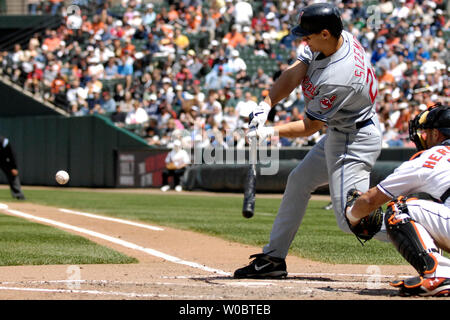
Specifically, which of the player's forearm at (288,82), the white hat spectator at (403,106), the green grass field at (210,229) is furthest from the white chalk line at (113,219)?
the white hat spectator at (403,106)

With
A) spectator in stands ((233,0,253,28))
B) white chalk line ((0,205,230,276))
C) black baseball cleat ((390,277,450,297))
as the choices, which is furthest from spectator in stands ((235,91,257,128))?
black baseball cleat ((390,277,450,297))

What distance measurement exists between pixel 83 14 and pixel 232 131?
36.7 feet

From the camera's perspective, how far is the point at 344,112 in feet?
18.4

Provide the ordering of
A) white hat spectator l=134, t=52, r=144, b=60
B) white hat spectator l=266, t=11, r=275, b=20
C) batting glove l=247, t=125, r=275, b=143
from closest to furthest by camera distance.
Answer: batting glove l=247, t=125, r=275, b=143
white hat spectator l=266, t=11, r=275, b=20
white hat spectator l=134, t=52, r=144, b=60

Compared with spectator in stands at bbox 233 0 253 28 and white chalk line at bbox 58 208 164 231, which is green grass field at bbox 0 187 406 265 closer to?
white chalk line at bbox 58 208 164 231

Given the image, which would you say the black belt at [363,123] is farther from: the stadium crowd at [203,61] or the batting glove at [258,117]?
the stadium crowd at [203,61]

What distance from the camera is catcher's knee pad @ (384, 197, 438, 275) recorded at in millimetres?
4688

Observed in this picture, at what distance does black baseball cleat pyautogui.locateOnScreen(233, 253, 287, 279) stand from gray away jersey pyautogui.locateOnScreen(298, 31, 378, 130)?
1.19m

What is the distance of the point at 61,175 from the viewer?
836cm

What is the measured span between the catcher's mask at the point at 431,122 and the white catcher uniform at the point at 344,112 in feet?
1.72

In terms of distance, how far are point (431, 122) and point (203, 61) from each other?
19203mm

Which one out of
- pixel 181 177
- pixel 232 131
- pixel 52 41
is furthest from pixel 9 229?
pixel 52 41

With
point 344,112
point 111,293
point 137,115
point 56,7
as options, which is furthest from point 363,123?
point 56,7
